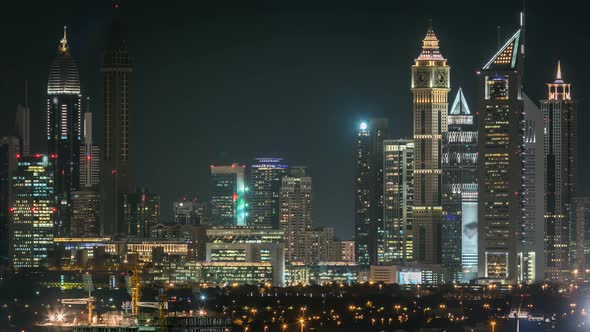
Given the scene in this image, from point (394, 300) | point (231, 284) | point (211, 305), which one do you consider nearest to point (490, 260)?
point (231, 284)

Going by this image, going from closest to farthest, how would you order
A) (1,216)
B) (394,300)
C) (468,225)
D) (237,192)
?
(394,300) → (1,216) → (468,225) → (237,192)

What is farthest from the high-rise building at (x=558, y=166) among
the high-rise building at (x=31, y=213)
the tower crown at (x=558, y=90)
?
the high-rise building at (x=31, y=213)

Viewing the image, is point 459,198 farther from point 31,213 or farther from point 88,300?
point 88,300

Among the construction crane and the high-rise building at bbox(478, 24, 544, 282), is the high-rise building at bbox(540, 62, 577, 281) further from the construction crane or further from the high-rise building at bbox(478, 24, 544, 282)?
the construction crane

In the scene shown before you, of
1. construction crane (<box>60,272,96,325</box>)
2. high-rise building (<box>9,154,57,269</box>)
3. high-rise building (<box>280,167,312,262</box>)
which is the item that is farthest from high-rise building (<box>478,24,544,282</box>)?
construction crane (<box>60,272,96,325</box>)

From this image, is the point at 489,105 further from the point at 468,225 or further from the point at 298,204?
the point at 298,204

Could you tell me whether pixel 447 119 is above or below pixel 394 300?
above

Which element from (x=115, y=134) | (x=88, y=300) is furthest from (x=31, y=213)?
(x=88, y=300)
